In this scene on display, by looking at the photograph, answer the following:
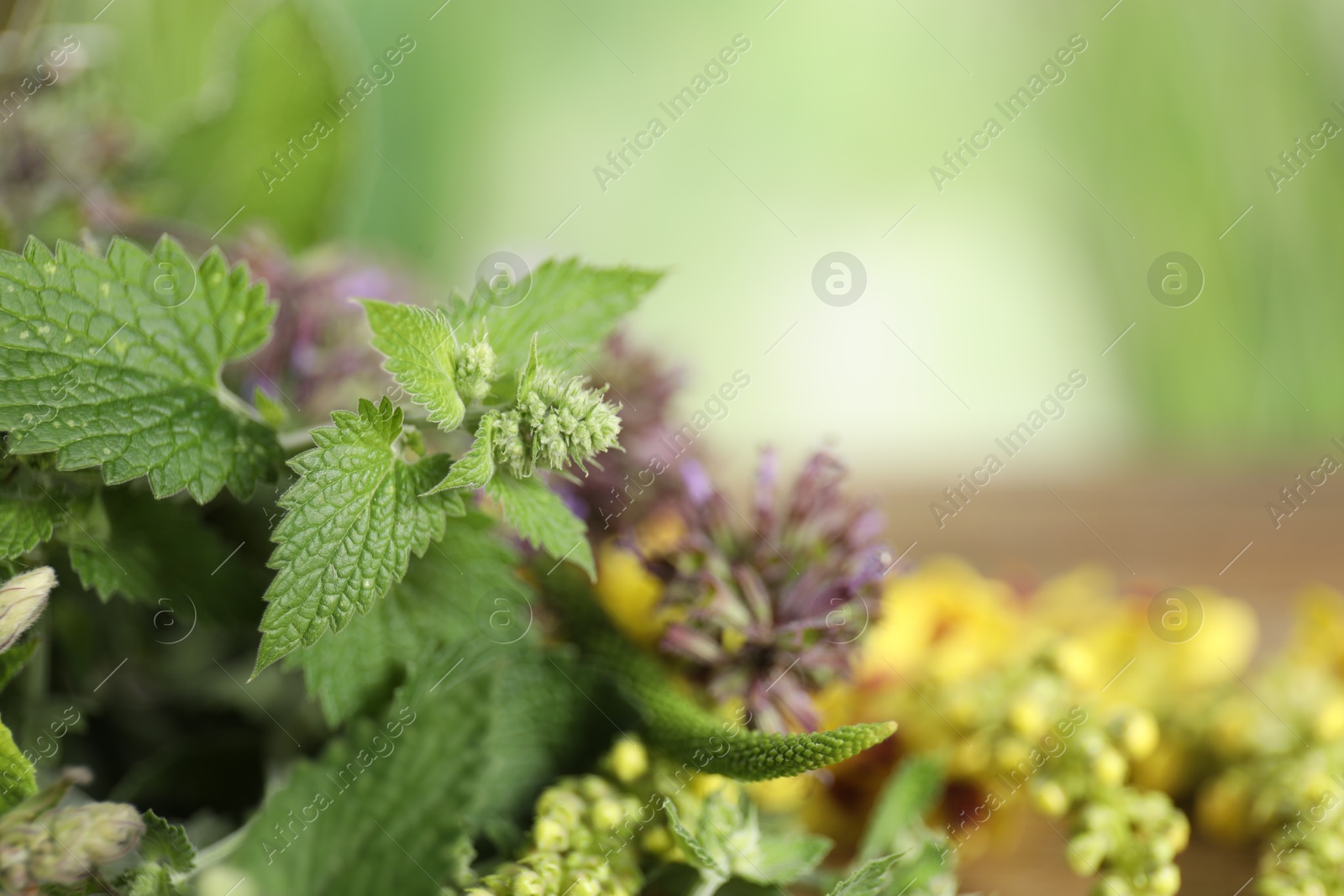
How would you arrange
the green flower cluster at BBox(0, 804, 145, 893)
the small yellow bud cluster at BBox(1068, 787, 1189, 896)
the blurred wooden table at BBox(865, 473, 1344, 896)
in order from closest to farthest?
the green flower cluster at BBox(0, 804, 145, 893) → the small yellow bud cluster at BBox(1068, 787, 1189, 896) → the blurred wooden table at BBox(865, 473, 1344, 896)

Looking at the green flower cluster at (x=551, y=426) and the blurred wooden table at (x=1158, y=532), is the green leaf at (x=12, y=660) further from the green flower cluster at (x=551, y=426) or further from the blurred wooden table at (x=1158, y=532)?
the blurred wooden table at (x=1158, y=532)

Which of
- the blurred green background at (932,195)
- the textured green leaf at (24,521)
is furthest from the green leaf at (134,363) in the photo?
the blurred green background at (932,195)

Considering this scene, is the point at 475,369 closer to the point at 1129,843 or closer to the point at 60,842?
the point at 60,842

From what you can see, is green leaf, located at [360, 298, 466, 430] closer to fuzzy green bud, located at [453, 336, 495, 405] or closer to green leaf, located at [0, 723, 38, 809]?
fuzzy green bud, located at [453, 336, 495, 405]

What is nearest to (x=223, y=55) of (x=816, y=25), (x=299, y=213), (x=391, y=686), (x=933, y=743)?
(x=299, y=213)

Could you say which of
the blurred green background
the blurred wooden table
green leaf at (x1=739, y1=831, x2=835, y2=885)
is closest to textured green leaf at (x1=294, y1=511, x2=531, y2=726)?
green leaf at (x1=739, y1=831, x2=835, y2=885)

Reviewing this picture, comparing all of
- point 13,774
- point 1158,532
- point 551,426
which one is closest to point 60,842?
point 13,774

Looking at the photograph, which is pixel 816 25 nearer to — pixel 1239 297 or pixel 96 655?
pixel 1239 297
